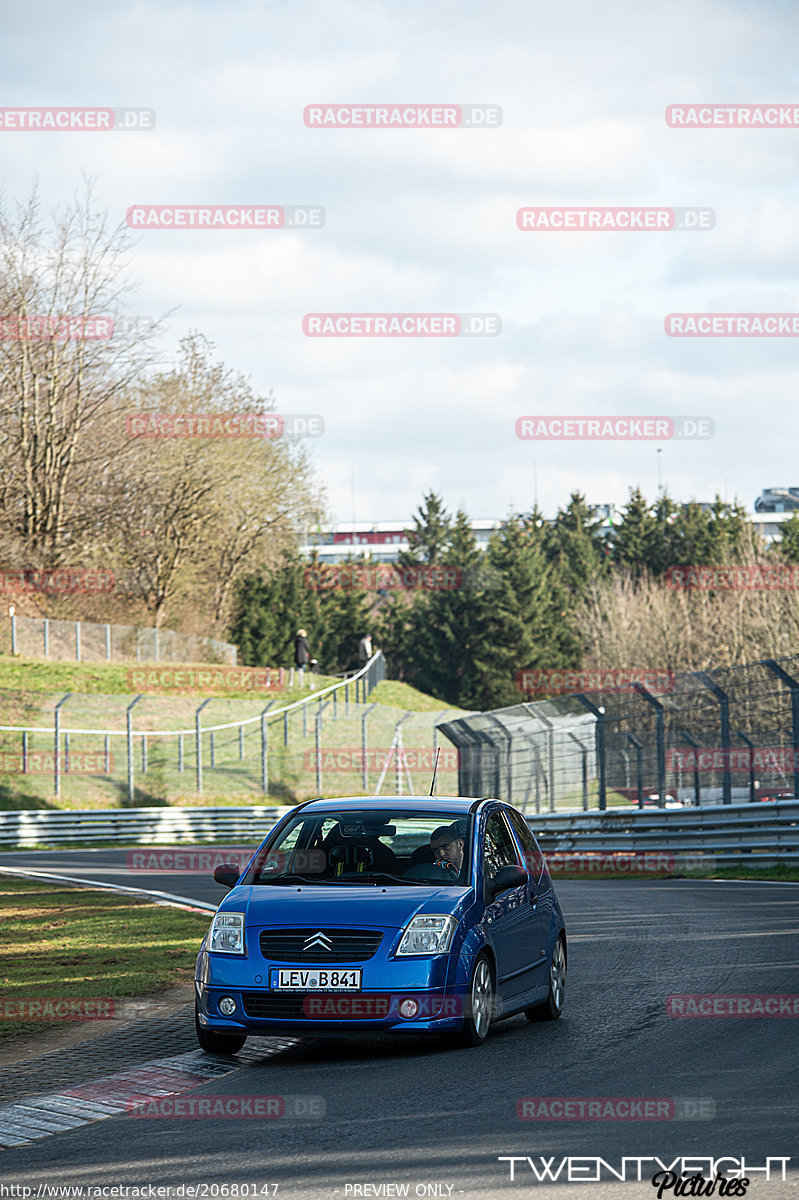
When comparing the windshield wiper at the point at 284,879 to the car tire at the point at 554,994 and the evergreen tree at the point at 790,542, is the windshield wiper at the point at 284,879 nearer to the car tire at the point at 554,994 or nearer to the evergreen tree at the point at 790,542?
the car tire at the point at 554,994

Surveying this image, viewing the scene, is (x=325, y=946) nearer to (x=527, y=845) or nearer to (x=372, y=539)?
(x=527, y=845)

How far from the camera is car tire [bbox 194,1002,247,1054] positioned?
8.13 m

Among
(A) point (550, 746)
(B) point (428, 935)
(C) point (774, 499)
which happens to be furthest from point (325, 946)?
(C) point (774, 499)

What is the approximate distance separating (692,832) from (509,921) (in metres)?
13.3

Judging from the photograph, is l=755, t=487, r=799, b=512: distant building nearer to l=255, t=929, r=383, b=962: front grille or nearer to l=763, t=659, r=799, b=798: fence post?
l=763, t=659, r=799, b=798: fence post

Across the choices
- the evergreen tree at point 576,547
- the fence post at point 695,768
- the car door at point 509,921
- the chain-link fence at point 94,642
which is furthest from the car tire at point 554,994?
the evergreen tree at point 576,547

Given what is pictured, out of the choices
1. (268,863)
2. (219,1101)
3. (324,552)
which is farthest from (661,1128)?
(324,552)

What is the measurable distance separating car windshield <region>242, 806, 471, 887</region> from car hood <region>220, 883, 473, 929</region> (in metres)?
0.20

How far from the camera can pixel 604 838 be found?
23.8 meters

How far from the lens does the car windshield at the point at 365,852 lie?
870 cm

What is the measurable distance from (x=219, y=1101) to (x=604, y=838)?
17340 mm

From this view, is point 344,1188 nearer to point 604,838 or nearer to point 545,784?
point 604,838

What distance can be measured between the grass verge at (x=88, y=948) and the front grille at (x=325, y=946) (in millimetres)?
2264

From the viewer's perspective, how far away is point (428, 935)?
7.95 metres
